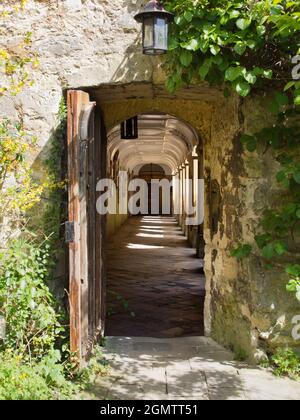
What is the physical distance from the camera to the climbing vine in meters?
3.57

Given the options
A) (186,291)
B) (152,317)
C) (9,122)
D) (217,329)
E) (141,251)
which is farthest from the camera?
(141,251)

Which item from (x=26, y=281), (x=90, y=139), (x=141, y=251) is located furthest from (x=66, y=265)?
(x=141, y=251)

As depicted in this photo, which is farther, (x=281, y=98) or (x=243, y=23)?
(x=281, y=98)

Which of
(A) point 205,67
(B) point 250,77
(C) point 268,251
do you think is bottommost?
(C) point 268,251

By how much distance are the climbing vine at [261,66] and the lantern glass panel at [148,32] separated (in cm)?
22

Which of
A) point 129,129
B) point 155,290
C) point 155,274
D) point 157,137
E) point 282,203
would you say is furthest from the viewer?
point 157,137

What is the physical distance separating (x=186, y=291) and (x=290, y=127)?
13.3ft

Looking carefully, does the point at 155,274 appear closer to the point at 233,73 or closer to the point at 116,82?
the point at 116,82

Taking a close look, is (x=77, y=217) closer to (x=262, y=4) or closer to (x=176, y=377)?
(x=176, y=377)

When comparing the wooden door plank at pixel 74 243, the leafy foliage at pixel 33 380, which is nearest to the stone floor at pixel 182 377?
the leafy foliage at pixel 33 380

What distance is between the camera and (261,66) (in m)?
3.95

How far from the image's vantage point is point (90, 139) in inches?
157

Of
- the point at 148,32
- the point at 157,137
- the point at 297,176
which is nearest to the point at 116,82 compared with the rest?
the point at 148,32

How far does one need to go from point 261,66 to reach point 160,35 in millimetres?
924
